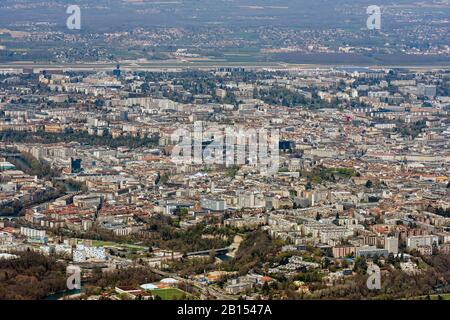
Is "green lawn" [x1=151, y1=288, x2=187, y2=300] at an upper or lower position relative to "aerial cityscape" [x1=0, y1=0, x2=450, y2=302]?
upper

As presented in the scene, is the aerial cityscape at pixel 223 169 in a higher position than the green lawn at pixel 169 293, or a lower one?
lower

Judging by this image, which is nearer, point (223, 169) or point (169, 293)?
point (169, 293)

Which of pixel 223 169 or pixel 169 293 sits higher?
pixel 169 293

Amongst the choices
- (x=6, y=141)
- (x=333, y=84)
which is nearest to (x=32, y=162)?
(x=6, y=141)

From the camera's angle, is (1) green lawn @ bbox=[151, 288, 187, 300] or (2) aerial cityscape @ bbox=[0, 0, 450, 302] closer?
(1) green lawn @ bbox=[151, 288, 187, 300]

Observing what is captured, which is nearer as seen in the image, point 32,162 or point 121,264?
point 121,264

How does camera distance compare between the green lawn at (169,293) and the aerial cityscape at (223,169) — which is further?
the aerial cityscape at (223,169)
